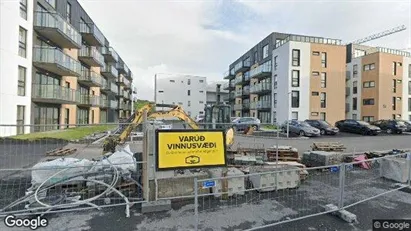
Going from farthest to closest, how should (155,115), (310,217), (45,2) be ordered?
(45,2) < (155,115) < (310,217)

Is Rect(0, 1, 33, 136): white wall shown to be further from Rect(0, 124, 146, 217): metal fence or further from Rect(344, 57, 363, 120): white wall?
Rect(344, 57, 363, 120): white wall

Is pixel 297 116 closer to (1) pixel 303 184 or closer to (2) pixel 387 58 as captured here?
(2) pixel 387 58

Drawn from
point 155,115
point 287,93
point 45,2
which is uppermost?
point 45,2

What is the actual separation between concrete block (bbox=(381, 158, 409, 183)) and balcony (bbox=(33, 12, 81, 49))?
23.4 metres

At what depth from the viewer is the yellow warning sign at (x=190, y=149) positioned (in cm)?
553

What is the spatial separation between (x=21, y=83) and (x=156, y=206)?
61.5 feet

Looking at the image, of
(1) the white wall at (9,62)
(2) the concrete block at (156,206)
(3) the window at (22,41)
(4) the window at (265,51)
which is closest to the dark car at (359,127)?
(4) the window at (265,51)

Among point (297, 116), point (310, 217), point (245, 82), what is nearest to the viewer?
point (310, 217)

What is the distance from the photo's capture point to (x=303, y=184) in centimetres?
755

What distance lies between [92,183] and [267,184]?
4404mm

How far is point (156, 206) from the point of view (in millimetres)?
5363

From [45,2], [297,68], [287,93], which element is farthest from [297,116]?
[45,2]

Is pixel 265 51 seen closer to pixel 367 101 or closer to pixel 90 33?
pixel 367 101

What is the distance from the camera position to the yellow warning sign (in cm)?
553
